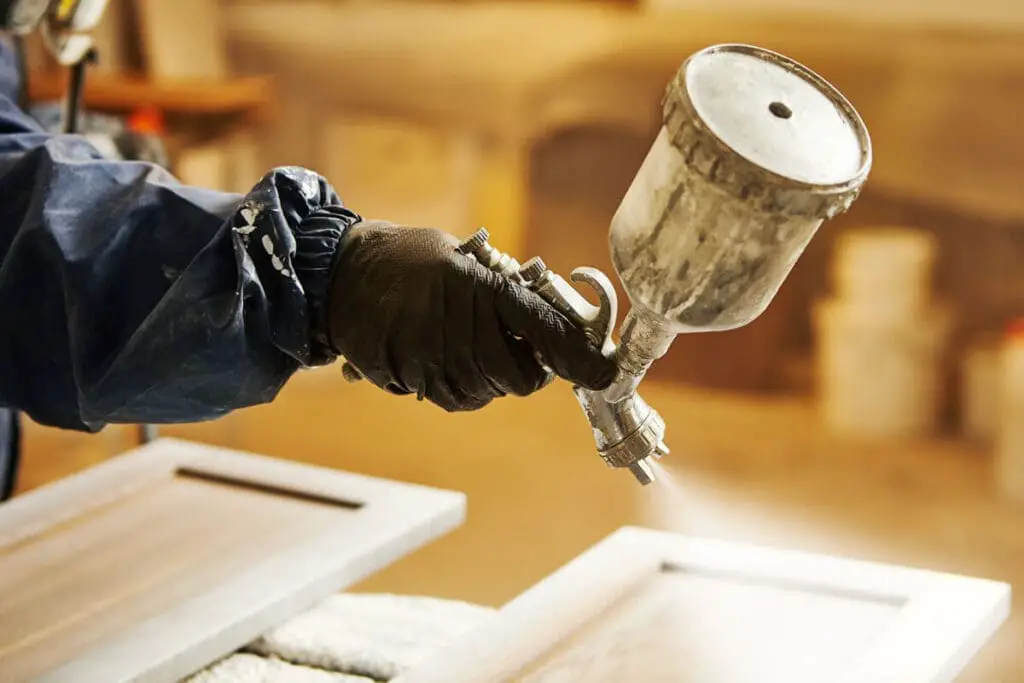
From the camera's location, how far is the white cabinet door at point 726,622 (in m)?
1.34

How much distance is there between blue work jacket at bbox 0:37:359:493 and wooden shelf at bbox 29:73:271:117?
9.02 ft

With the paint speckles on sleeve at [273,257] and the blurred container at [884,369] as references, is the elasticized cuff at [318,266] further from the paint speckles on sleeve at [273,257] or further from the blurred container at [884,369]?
the blurred container at [884,369]

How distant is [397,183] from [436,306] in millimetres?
3738

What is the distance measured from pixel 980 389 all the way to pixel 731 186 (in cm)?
344

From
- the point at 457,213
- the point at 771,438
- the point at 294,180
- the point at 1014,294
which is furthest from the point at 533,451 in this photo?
the point at 294,180

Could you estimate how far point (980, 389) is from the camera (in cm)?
412

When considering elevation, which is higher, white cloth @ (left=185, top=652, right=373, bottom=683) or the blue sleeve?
the blue sleeve

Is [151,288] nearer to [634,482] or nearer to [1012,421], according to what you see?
[634,482]

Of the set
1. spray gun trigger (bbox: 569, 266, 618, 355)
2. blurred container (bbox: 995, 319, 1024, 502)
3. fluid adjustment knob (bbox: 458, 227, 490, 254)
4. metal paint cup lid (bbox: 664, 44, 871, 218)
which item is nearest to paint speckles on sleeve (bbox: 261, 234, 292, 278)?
fluid adjustment knob (bbox: 458, 227, 490, 254)

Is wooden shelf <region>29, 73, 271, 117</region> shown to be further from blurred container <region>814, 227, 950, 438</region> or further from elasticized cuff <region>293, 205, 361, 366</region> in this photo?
elasticized cuff <region>293, 205, 361, 366</region>

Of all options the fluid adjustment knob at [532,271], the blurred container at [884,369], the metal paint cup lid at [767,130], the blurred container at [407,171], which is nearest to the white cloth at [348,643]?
the fluid adjustment knob at [532,271]

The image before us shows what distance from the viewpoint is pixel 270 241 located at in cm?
116

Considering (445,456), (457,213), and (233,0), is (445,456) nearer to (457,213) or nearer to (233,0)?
(457,213)

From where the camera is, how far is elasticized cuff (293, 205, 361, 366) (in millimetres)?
1182
